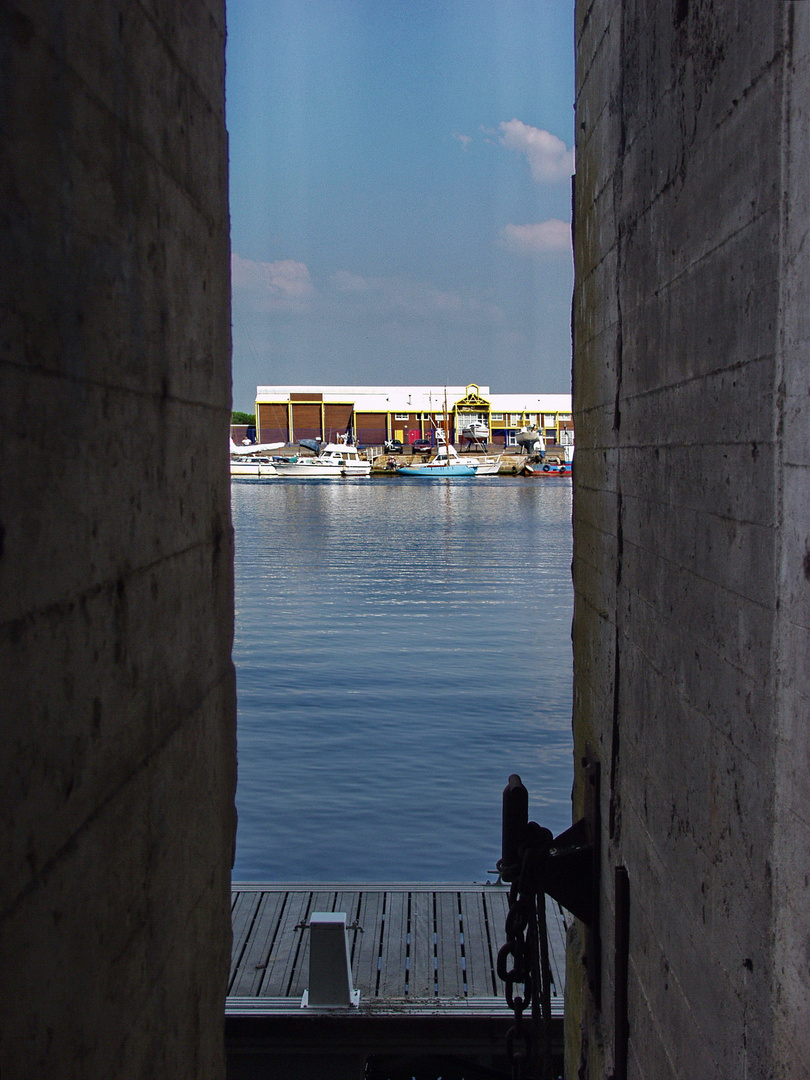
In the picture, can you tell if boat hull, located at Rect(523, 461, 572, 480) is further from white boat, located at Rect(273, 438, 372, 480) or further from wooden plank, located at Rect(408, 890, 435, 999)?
wooden plank, located at Rect(408, 890, 435, 999)

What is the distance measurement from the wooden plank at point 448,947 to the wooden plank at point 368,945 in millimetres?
373

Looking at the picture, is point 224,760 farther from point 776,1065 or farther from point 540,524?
point 540,524

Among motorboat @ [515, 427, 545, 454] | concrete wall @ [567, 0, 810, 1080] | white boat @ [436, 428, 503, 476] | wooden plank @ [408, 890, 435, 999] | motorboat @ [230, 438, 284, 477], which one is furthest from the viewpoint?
motorboat @ [515, 427, 545, 454]

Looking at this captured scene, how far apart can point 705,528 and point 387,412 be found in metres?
90.9

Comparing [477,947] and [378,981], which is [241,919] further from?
[477,947]

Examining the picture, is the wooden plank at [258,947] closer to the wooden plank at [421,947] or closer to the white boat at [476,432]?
the wooden plank at [421,947]

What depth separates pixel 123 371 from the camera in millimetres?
2432

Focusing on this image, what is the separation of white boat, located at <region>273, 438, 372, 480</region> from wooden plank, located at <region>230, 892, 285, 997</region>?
73189 millimetres

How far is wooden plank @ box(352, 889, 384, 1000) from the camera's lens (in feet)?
21.1

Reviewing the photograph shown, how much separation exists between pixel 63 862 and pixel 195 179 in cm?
200

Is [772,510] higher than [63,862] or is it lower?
higher

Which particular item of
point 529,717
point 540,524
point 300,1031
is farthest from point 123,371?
point 540,524

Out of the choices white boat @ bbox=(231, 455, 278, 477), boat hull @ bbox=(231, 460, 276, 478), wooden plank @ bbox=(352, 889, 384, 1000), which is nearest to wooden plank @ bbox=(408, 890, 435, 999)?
wooden plank @ bbox=(352, 889, 384, 1000)

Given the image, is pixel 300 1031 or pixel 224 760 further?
pixel 300 1031
